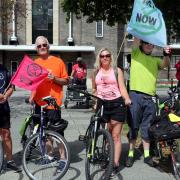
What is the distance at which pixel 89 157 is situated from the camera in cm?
614

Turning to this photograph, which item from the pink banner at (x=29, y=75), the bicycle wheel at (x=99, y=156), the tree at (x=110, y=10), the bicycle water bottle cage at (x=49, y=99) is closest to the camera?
the bicycle wheel at (x=99, y=156)

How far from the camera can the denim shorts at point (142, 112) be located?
7301 millimetres

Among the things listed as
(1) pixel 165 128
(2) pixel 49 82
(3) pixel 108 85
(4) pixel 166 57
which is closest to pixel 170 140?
(1) pixel 165 128

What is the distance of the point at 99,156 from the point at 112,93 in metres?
1.05

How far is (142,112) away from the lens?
7.38 m

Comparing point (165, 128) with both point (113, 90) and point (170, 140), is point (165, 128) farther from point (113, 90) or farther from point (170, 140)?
point (113, 90)

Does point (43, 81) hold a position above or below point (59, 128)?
above

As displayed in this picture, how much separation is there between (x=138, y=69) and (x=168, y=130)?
1.31 m

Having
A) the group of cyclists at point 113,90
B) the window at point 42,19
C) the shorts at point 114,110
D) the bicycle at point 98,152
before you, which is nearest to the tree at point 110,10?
the group of cyclists at point 113,90

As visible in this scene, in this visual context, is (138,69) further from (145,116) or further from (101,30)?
(101,30)

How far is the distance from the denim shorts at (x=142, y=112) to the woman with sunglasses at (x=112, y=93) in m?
0.42

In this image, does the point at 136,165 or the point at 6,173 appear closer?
the point at 6,173

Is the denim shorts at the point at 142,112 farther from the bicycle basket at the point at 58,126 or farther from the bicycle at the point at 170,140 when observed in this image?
the bicycle basket at the point at 58,126

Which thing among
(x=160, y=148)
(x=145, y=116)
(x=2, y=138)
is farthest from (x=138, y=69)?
(x=2, y=138)
